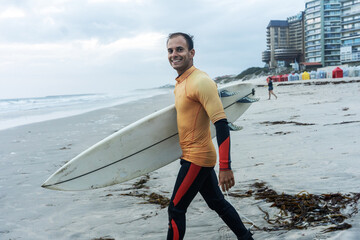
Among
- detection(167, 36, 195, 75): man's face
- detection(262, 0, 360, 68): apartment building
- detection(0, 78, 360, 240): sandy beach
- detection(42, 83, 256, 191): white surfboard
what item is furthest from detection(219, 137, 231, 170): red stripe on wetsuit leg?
detection(262, 0, 360, 68): apartment building

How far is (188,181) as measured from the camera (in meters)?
2.07

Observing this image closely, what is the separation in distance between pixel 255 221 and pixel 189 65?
1.60 meters

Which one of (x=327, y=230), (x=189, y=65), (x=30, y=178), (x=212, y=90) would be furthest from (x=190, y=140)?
(x=30, y=178)

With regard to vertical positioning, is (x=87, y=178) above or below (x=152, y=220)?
above

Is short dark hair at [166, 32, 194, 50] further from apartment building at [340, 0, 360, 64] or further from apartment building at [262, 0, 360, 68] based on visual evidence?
apartment building at [340, 0, 360, 64]

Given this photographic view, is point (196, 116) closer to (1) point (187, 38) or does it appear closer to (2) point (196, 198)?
(1) point (187, 38)

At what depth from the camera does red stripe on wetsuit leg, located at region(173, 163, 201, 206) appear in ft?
6.77

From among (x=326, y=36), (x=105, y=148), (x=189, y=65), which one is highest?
(x=326, y=36)

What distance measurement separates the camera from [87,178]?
266 cm

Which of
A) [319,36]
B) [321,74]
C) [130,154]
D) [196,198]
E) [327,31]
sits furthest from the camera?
[319,36]

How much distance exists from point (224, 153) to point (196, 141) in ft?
0.75

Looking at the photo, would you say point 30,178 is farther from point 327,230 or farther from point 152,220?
point 327,230

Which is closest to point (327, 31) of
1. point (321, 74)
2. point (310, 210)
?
point (321, 74)

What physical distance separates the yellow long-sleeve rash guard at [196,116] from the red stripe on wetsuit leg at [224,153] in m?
0.12
